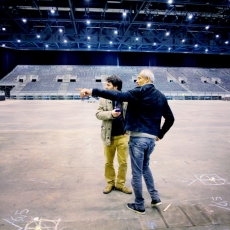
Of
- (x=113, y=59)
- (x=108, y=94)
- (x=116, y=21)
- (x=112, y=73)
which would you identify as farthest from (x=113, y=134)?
(x=113, y=59)

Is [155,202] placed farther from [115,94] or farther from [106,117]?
[115,94]

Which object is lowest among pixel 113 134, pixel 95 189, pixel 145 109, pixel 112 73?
pixel 95 189

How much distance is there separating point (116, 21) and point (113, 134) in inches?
662

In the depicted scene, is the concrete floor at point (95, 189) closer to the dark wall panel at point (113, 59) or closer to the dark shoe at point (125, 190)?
the dark shoe at point (125, 190)

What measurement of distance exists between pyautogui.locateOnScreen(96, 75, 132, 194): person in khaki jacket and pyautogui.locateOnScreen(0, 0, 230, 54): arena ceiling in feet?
40.9

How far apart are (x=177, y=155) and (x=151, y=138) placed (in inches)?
105

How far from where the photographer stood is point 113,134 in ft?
10.1

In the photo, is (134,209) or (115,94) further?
(134,209)

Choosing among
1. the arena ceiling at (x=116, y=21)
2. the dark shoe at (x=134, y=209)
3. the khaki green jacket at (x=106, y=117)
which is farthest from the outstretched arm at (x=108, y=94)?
the arena ceiling at (x=116, y=21)

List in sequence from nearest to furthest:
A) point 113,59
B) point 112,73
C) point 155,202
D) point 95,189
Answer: point 155,202, point 95,189, point 112,73, point 113,59

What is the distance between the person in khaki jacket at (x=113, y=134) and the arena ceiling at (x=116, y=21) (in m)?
12.5

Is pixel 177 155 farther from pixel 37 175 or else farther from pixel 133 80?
pixel 133 80

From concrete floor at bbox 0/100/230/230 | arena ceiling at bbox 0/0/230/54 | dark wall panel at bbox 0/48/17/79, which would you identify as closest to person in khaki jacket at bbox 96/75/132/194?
concrete floor at bbox 0/100/230/230

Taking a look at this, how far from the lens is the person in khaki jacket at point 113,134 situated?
296 cm
